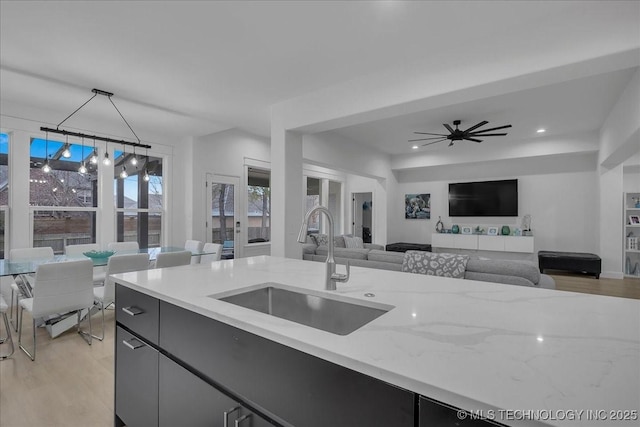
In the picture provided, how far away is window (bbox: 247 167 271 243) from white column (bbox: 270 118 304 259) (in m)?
2.29

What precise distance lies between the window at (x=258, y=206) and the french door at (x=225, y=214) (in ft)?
A: 1.05

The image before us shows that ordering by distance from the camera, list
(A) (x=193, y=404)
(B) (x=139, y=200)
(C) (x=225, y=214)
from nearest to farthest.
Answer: (A) (x=193, y=404)
(B) (x=139, y=200)
(C) (x=225, y=214)

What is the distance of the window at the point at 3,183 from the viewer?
13.4ft

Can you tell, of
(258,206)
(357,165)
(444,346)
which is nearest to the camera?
(444,346)

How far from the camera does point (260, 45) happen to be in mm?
2877

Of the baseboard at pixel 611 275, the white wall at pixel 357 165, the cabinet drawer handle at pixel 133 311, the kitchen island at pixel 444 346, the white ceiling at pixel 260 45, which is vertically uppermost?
the white ceiling at pixel 260 45

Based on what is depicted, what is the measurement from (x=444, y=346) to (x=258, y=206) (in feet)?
20.0

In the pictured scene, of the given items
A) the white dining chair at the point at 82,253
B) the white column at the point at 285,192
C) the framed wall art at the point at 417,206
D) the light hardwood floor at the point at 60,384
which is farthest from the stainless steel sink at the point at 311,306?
the framed wall art at the point at 417,206

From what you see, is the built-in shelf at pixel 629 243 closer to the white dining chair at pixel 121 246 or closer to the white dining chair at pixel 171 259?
the white dining chair at pixel 171 259

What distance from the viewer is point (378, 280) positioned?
157 cm

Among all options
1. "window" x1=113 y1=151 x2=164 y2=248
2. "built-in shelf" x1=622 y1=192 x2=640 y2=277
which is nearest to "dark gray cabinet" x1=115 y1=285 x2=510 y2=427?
"window" x1=113 y1=151 x2=164 y2=248

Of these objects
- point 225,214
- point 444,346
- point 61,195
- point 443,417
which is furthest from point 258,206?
point 443,417

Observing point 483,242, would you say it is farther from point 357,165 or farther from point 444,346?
point 444,346

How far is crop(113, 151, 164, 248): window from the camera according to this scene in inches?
201
